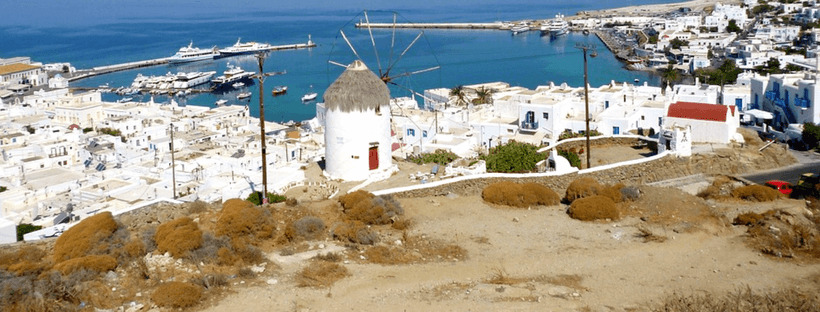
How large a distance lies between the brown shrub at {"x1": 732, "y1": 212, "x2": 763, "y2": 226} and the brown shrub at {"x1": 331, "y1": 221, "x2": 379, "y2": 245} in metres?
6.57

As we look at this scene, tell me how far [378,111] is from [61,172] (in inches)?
766

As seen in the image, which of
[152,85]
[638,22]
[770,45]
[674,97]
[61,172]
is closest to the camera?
[61,172]

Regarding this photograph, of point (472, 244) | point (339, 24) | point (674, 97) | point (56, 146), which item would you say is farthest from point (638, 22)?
point (472, 244)

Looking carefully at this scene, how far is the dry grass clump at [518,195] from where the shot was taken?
49.7 ft

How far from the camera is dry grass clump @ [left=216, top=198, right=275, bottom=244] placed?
496 inches

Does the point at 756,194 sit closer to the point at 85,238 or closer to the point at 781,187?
the point at 781,187

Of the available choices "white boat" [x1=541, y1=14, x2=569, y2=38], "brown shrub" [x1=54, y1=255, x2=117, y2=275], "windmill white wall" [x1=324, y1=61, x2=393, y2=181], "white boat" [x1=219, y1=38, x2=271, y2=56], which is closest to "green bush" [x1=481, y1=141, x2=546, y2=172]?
"windmill white wall" [x1=324, y1=61, x2=393, y2=181]

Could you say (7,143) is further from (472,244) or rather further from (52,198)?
(472,244)

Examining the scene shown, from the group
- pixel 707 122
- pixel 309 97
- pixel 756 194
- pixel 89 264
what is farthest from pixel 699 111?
pixel 309 97

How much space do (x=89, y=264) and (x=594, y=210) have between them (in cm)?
855

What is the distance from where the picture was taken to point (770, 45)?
7619 cm

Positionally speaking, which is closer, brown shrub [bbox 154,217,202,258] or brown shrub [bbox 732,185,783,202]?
brown shrub [bbox 154,217,202,258]

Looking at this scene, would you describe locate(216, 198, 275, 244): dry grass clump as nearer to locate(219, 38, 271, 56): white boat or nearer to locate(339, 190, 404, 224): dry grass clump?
locate(339, 190, 404, 224): dry grass clump

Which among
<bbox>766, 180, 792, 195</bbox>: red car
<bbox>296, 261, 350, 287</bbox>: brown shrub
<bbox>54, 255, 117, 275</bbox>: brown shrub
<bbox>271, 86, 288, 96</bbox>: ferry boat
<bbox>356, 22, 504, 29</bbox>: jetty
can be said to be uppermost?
<bbox>356, 22, 504, 29</bbox>: jetty
